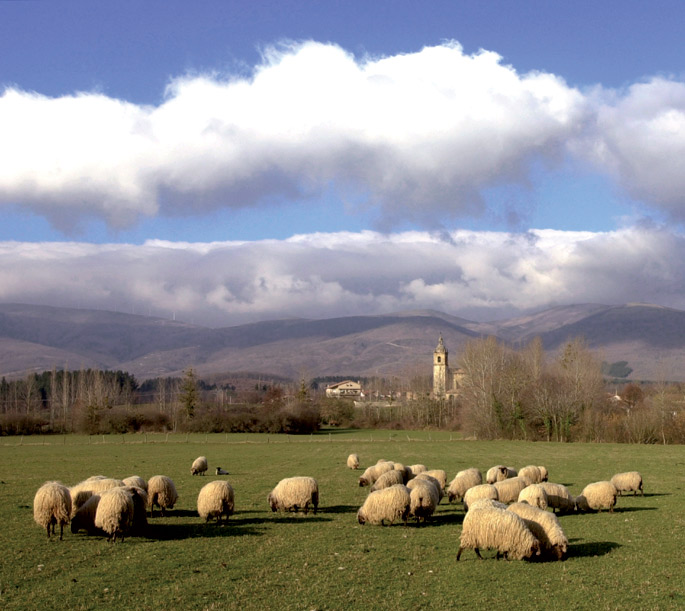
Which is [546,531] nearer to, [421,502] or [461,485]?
[421,502]

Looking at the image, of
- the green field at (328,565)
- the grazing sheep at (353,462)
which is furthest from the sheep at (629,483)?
the grazing sheep at (353,462)

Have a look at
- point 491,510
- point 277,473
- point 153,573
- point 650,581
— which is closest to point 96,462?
→ point 277,473

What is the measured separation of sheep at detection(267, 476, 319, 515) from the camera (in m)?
25.9

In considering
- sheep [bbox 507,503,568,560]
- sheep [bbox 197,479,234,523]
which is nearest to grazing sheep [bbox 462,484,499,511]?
sheep [bbox 507,503,568,560]

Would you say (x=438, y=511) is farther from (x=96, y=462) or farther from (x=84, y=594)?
(x=96, y=462)

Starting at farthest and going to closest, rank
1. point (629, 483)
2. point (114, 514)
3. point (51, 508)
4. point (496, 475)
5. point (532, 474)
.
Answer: point (532, 474) → point (496, 475) → point (629, 483) → point (51, 508) → point (114, 514)

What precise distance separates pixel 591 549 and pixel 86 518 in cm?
1563

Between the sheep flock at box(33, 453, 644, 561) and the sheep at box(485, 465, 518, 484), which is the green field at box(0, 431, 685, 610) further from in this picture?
the sheep at box(485, 465, 518, 484)

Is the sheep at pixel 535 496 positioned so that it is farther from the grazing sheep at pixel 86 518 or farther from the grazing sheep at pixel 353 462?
the grazing sheep at pixel 353 462

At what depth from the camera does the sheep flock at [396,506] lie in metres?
17.7

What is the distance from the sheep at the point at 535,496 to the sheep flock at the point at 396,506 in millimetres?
35

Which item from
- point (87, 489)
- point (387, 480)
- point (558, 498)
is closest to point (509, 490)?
point (558, 498)

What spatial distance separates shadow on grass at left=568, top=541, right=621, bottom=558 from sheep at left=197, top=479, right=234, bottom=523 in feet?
38.4

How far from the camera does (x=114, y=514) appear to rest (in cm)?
2052
